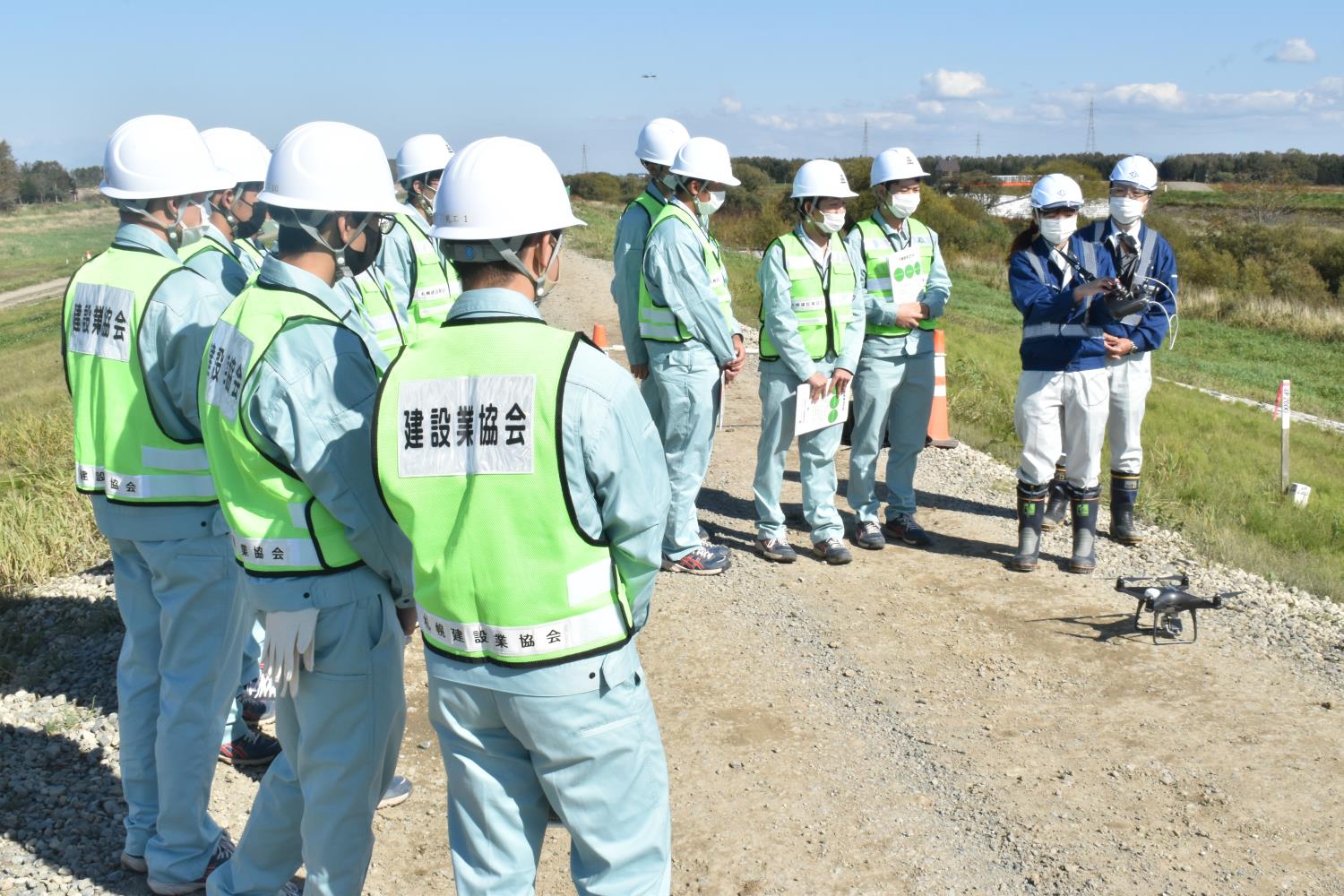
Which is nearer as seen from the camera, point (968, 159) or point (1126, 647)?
point (1126, 647)

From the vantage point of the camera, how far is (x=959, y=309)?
89.5 ft

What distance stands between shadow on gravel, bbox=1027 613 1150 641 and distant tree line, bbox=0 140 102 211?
327 ft

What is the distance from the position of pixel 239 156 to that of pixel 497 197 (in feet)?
11.7

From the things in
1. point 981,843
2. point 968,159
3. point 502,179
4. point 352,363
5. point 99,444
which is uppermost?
point 968,159

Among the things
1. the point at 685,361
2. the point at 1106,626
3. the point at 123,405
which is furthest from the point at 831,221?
the point at 123,405

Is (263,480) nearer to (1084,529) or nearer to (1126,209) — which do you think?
(1084,529)

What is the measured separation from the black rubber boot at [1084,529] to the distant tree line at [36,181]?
325 feet

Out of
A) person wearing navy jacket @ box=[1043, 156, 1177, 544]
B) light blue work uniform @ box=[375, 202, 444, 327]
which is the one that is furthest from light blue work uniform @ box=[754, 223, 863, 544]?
light blue work uniform @ box=[375, 202, 444, 327]

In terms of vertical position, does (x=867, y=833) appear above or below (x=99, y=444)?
below

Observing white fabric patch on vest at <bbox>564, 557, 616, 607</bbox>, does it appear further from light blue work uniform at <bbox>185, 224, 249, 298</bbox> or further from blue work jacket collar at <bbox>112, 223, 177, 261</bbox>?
light blue work uniform at <bbox>185, 224, 249, 298</bbox>

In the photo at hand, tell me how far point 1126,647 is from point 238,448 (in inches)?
187

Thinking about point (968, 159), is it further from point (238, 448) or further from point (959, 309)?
point (238, 448)

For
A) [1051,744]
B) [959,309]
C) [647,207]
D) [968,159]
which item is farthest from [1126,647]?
[968,159]

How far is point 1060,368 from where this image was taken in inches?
281
